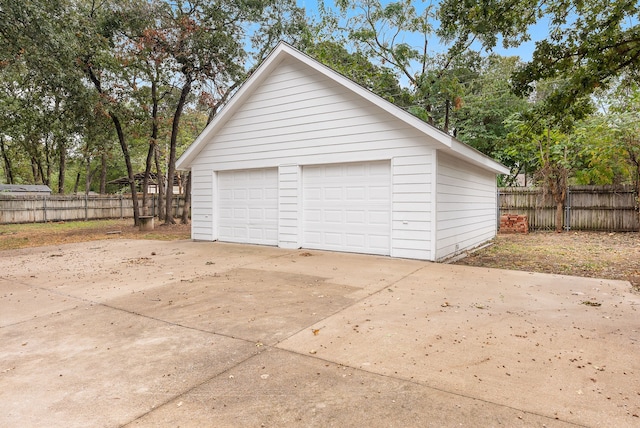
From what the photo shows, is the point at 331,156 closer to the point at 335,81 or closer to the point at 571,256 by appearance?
the point at 335,81

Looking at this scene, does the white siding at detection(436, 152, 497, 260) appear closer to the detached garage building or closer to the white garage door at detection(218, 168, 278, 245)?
the detached garage building

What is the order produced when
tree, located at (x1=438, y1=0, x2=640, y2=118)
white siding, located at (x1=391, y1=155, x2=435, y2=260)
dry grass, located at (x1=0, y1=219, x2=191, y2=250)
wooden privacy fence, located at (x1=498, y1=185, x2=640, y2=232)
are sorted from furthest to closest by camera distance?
wooden privacy fence, located at (x1=498, y1=185, x2=640, y2=232) → dry grass, located at (x1=0, y1=219, x2=191, y2=250) → white siding, located at (x1=391, y1=155, x2=435, y2=260) → tree, located at (x1=438, y1=0, x2=640, y2=118)

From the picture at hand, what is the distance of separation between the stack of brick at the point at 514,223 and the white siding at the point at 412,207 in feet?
27.4

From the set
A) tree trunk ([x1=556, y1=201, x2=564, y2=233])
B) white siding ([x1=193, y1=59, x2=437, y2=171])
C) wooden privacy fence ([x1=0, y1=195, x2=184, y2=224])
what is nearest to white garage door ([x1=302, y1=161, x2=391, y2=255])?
white siding ([x1=193, y1=59, x2=437, y2=171])

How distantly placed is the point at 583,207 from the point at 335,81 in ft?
36.0

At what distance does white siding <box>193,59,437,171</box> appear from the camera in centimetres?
771

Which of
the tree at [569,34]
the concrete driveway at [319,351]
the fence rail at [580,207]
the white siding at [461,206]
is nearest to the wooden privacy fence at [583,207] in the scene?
the fence rail at [580,207]

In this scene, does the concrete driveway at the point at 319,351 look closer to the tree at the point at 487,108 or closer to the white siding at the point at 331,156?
the white siding at the point at 331,156

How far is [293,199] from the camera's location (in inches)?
350

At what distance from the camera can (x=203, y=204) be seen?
10.6m

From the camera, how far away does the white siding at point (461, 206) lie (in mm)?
7598

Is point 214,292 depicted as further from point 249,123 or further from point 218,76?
point 218,76

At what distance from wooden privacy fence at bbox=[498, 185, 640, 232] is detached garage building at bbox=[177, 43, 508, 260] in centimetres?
480

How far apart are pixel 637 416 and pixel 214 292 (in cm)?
425
